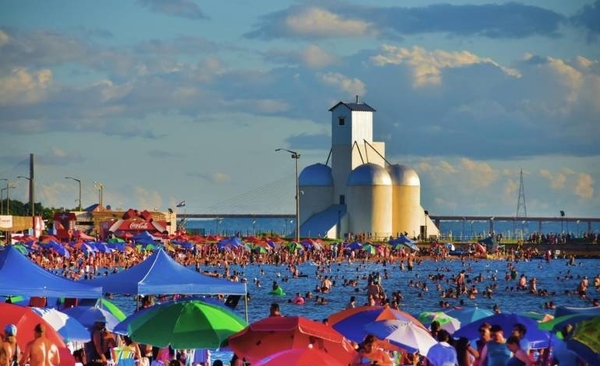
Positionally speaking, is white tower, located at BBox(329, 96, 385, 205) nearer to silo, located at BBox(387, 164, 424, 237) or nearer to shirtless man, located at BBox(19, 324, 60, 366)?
silo, located at BBox(387, 164, 424, 237)

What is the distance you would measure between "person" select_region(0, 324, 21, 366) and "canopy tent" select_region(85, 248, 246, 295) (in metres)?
7.82

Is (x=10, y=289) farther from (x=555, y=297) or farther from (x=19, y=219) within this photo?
(x=19, y=219)

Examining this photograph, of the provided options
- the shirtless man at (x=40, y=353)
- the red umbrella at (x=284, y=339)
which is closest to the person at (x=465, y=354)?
the red umbrella at (x=284, y=339)

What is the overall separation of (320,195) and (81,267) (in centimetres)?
5342

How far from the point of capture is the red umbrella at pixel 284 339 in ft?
65.2

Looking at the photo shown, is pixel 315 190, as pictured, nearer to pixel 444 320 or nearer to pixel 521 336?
pixel 444 320

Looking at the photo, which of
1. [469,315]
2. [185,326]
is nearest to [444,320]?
[469,315]

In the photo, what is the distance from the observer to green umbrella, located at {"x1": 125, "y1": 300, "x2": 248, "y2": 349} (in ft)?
70.9

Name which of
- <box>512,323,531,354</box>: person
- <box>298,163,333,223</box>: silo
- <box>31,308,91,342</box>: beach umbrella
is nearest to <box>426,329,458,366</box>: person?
<box>512,323,531,354</box>: person

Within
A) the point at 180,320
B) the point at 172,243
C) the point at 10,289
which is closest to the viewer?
the point at 180,320

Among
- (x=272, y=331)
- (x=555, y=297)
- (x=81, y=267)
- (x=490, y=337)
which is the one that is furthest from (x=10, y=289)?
(x=81, y=267)

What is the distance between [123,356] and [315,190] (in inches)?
4331

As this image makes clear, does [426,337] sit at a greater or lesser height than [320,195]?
lesser

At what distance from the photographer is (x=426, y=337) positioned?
21984 millimetres
